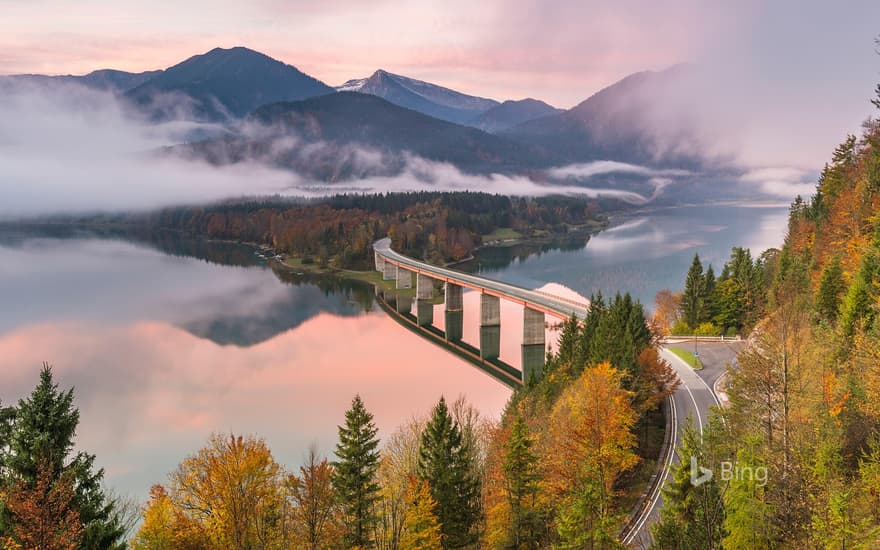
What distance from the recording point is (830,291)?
2750 cm

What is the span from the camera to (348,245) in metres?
120

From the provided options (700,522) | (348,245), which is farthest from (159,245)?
(700,522)

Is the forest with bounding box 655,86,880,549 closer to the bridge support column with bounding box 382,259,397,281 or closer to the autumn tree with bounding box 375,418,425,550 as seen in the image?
the autumn tree with bounding box 375,418,425,550

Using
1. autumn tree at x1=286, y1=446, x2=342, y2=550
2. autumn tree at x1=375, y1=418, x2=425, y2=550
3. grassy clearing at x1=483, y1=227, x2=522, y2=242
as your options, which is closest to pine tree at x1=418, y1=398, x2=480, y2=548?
autumn tree at x1=375, y1=418, x2=425, y2=550

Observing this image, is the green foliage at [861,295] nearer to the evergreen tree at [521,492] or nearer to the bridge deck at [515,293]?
the evergreen tree at [521,492]

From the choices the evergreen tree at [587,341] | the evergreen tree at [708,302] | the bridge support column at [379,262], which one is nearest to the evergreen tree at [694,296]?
the evergreen tree at [708,302]

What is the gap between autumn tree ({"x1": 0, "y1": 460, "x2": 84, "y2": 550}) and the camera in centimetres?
1171

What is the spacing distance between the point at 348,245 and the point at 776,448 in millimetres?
109262

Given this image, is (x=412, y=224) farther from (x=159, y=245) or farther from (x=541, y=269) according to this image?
(x=159, y=245)

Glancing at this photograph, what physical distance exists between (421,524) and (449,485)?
2.07m

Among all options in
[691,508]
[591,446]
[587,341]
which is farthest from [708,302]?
[691,508]

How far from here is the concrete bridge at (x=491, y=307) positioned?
57.0 m

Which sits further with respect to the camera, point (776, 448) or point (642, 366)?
point (642, 366)

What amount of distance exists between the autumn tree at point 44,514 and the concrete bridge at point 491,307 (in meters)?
34.2
